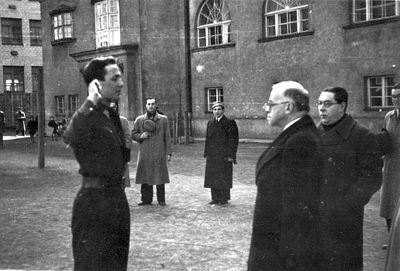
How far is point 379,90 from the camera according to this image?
17.0 metres

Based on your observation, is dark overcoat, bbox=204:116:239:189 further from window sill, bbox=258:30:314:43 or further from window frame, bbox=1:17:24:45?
window frame, bbox=1:17:24:45

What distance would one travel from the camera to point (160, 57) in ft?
76.8

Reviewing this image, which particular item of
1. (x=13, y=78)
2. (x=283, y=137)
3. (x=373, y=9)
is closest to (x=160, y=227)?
(x=283, y=137)

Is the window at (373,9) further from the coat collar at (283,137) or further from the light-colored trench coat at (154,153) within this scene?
the coat collar at (283,137)

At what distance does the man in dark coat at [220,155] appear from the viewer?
8.59 meters

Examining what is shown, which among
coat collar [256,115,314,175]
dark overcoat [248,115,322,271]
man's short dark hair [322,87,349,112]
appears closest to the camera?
dark overcoat [248,115,322,271]

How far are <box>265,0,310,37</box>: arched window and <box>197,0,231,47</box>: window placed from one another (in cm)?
196

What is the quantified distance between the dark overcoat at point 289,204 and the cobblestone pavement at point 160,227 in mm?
2017

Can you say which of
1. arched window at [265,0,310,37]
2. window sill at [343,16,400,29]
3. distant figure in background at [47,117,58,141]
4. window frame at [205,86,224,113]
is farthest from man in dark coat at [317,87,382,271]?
distant figure in background at [47,117,58,141]

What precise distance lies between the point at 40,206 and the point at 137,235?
2.70 meters

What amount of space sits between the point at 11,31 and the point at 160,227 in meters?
38.3

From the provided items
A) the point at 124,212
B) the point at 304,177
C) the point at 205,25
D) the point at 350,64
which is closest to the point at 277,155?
the point at 304,177

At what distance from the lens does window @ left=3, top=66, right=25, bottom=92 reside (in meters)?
40.9

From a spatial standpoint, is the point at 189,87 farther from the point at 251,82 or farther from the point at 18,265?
the point at 18,265
